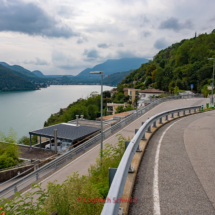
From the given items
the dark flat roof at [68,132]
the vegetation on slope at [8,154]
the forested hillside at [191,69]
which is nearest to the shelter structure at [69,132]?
the dark flat roof at [68,132]

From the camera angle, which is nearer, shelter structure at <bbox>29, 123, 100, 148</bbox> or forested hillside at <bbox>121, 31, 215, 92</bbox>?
shelter structure at <bbox>29, 123, 100, 148</bbox>

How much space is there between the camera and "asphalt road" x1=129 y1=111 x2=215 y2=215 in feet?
11.9

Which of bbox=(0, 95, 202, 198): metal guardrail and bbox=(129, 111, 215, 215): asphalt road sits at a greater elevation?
bbox=(129, 111, 215, 215): asphalt road

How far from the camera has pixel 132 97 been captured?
3610 inches

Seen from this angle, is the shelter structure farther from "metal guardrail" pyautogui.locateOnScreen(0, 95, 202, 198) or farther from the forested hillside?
the forested hillside

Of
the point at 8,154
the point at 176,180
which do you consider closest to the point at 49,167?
the point at 8,154

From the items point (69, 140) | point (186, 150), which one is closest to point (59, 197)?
point (186, 150)

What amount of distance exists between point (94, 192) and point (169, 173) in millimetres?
2374

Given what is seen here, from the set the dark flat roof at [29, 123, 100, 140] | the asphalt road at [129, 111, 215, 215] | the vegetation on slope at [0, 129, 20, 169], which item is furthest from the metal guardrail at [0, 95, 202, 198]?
the dark flat roof at [29, 123, 100, 140]

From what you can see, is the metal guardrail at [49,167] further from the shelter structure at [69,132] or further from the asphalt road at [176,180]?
the shelter structure at [69,132]

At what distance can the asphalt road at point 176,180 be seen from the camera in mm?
3639

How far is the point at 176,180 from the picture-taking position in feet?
15.6

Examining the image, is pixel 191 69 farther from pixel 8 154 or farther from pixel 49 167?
pixel 49 167

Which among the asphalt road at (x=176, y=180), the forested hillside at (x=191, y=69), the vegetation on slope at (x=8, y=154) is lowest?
the vegetation on slope at (x=8, y=154)
